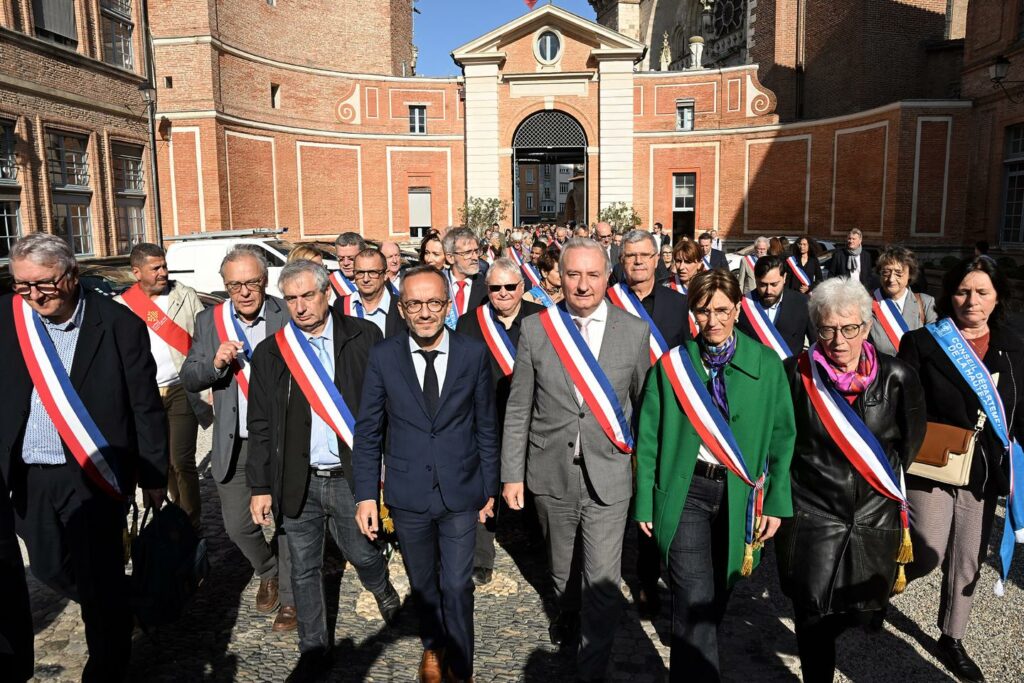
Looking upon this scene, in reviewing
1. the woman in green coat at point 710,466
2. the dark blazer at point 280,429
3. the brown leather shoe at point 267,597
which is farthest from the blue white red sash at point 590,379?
the brown leather shoe at point 267,597

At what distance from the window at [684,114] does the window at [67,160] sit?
20.9m

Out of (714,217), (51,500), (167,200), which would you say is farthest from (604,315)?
(714,217)

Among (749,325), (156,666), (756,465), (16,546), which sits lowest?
(156,666)

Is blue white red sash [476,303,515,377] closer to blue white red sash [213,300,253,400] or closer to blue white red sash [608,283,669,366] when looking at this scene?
blue white red sash [608,283,669,366]

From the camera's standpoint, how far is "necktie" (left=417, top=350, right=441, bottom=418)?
3.44m

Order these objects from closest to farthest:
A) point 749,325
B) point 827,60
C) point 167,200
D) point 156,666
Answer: point 156,666 < point 749,325 < point 167,200 < point 827,60

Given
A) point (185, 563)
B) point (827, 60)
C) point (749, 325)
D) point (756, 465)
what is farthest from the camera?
point (827, 60)

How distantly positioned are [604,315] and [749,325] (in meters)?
2.24

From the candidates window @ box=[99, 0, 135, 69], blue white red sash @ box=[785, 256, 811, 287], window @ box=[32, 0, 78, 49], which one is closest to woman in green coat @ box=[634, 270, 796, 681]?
blue white red sash @ box=[785, 256, 811, 287]

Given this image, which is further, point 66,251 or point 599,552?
point 599,552

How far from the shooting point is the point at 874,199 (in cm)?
2428

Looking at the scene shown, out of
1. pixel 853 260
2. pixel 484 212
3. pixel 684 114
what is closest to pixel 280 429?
pixel 853 260

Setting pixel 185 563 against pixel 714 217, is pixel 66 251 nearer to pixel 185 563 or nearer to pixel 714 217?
pixel 185 563

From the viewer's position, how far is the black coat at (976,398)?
12.1 ft
